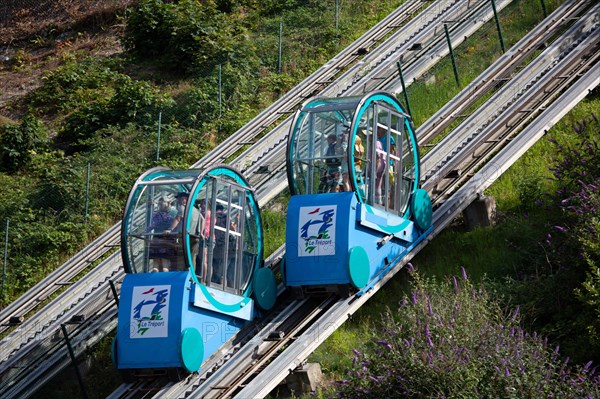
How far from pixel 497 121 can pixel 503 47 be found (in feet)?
21.6

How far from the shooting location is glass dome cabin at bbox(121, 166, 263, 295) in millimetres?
18125

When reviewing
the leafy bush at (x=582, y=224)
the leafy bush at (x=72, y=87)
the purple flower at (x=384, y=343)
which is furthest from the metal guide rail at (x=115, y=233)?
the purple flower at (x=384, y=343)

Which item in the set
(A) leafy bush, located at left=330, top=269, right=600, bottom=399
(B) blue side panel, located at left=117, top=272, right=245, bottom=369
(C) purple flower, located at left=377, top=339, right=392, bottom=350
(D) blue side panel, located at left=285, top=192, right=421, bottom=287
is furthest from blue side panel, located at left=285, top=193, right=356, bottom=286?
(C) purple flower, located at left=377, top=339, right=392, bottom=350

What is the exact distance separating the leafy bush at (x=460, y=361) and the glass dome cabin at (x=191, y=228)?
13.7 feet

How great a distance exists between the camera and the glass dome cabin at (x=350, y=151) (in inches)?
756

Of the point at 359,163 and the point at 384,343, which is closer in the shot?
the point at 384,343

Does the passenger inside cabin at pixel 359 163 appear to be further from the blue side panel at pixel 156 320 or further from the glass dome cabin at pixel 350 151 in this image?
the blue side panel at pixel 156 320

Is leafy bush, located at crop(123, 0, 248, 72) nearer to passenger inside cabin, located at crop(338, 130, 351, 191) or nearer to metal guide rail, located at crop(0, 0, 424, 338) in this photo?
metal guide rail, located at crop(0, 0, 424, 338)

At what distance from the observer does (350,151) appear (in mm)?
18859

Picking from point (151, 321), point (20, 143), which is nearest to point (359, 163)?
point (151, 321)

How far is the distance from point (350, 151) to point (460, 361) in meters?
5.96

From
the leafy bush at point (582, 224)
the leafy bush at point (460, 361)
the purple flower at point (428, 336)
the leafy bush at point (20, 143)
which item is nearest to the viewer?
the leafy bush at point (460, 361)

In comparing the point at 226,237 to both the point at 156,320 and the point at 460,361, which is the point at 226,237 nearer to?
the point at 156,320

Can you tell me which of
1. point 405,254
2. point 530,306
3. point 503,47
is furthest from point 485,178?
point 503,47
